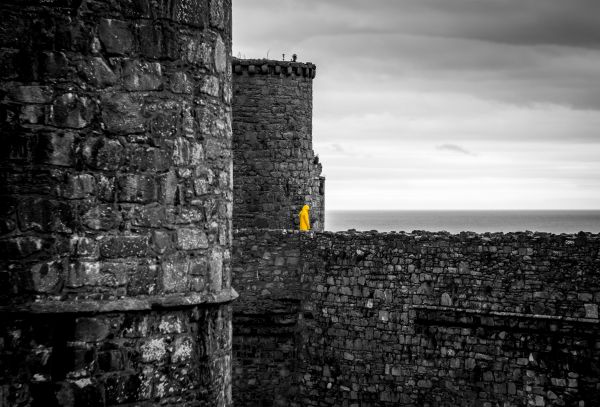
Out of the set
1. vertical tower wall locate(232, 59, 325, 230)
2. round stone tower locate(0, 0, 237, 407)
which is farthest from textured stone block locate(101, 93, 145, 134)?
vertical tower wall locate(232, 59, 325, 230)

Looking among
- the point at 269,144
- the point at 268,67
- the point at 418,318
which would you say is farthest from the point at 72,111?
the point at 268,67

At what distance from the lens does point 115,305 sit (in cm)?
518

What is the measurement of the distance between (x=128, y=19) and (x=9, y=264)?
68.6 inches

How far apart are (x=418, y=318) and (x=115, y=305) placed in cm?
1077

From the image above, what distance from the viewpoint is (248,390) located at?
667 inches

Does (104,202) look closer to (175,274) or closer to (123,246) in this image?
(123,246)

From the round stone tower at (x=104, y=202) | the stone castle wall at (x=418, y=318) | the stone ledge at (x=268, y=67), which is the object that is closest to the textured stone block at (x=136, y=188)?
the round stone tower at (x=104, y=202)

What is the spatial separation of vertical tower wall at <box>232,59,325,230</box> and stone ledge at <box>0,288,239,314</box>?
1671cm

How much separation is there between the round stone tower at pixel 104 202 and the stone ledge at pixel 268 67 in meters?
16.9

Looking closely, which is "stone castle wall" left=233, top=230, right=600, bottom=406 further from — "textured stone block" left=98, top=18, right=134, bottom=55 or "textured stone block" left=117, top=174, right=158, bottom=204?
"textured stone block" left=98, top=18, right=134, bottom=55

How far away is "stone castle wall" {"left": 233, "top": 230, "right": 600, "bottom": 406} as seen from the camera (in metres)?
13.9

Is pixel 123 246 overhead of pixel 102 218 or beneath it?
beneath

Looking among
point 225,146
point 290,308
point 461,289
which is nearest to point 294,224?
point 290,308

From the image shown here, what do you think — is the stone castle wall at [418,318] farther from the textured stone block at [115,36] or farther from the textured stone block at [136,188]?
the textured stone block at [115,36]
